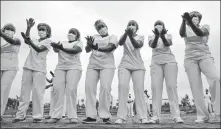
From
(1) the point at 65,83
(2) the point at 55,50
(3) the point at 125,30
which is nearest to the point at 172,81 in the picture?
(3) the point at 125,30

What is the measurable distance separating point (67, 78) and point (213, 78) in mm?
3542

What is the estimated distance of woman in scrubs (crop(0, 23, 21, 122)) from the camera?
5.95 meters

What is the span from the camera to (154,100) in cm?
586

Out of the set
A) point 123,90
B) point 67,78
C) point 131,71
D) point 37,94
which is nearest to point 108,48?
point 131,71

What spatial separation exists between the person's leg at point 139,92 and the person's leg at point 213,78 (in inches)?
59.1

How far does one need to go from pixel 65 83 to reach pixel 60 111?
734 millimetres

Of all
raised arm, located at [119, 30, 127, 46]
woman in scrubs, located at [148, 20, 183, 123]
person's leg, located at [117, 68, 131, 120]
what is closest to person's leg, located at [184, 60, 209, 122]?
woman in scrubs, located at [148, 20, 183, 123]

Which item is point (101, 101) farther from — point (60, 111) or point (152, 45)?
point (152, 45)

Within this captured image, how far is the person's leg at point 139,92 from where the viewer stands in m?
5.66

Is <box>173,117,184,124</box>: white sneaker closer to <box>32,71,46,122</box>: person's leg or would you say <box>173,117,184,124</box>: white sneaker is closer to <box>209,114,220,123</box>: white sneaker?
<box>209,114,220,123</box>: white sneaker

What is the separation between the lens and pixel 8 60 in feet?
20.0

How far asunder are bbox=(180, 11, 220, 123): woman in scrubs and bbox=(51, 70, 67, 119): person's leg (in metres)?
3.20

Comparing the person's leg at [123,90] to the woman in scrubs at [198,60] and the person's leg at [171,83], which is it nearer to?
the person's leg at [171,83]

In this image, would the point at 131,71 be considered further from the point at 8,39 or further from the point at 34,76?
the point at 8,39
